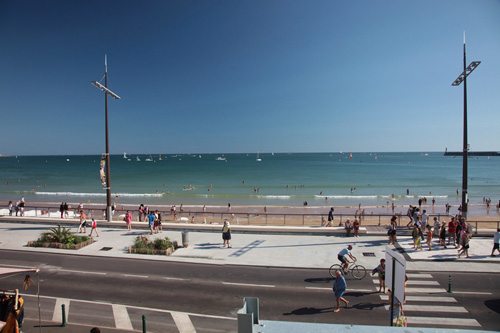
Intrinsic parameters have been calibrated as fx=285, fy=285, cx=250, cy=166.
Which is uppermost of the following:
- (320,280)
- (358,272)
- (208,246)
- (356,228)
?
(356,228)

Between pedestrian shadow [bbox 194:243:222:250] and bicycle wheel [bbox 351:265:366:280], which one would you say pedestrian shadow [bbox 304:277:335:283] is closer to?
bicycle wheel [bbox 351:265:366:280]

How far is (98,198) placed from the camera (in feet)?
167

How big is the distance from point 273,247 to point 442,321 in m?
8.81

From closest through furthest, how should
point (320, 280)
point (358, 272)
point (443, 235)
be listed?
point (320, 280) → point (358, 272) → point (443, 235)

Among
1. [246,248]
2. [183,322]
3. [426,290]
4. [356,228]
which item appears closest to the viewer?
[183,322]

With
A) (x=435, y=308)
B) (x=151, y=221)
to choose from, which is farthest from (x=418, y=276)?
(x=151, y=221)

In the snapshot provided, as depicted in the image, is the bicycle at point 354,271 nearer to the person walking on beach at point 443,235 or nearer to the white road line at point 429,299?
the white road line at point 429,299

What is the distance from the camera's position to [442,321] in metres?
8.52

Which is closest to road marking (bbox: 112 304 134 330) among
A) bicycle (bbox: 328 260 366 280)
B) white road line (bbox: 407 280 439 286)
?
bicycle (bbox: 328 260 366 280)

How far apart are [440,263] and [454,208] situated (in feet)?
105

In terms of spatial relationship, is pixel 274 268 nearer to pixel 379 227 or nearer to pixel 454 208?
pixel 379 227

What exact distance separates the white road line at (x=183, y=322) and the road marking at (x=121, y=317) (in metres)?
1.30

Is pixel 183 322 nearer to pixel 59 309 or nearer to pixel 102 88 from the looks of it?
pixel 59 309

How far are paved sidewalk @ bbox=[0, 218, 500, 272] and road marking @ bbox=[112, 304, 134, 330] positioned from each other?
480 centimetres
